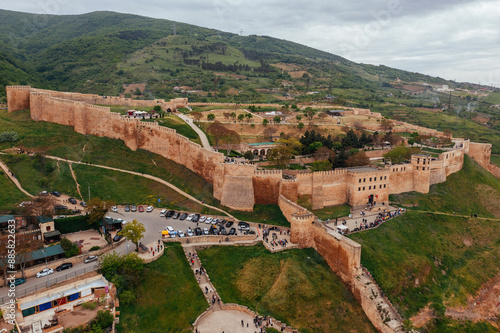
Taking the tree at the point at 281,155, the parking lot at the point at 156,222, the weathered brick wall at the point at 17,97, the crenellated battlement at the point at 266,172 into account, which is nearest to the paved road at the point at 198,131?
the tree at the point at 281,155

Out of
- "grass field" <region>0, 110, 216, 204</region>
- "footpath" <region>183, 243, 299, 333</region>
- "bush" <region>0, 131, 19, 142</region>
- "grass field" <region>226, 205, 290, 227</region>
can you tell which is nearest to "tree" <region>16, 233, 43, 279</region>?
"footpath" <region>183, 243, 299, 333</region>

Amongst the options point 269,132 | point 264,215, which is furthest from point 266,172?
point 269,132

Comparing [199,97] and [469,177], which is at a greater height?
[199,97]

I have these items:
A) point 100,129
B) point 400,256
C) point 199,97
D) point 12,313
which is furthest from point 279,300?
point 199,97

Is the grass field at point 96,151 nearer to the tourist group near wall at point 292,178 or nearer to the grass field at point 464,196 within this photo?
the tourist group near wall at point 292,178

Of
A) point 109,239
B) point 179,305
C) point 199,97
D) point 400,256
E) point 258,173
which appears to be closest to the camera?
point 179,305

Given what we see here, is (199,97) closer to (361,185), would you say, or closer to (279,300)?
(361,185)

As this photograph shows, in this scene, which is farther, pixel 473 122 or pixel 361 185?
pixel 473 122
